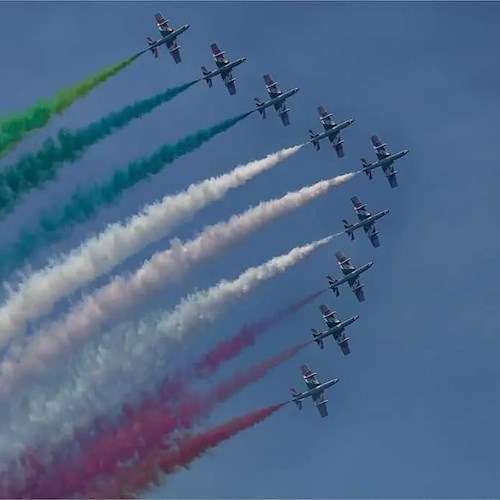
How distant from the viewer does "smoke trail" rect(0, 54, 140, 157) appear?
8106 cm

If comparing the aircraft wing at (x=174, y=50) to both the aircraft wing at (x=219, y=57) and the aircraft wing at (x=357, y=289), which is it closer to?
the aircraft wing at (x=219, y=57)

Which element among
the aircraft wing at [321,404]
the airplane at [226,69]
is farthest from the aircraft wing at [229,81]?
the aircraft wing at [321,404]

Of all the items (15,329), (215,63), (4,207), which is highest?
(215,63)

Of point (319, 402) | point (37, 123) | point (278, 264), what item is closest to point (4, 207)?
point (37, 123)

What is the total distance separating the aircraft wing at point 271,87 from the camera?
95.7 meters

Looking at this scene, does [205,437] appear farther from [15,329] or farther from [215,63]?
[215,63]

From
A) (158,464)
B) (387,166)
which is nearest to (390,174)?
(387,166)

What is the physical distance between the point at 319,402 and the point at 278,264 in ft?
33.3

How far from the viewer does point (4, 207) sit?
7962 cm

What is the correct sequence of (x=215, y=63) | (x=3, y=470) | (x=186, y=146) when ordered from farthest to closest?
(x=215, y=63) < (x=186, y=146) < (x=3, y=470)

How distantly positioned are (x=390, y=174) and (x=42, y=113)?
26.6 metres

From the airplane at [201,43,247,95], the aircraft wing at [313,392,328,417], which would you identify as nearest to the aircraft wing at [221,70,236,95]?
the airplane at [201,43,247,95]

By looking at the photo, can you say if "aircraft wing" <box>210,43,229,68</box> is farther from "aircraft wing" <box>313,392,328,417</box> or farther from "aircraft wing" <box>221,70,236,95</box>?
"aircraft wing" <box>313,392,328,417</box>

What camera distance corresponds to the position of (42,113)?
82.6 metres
